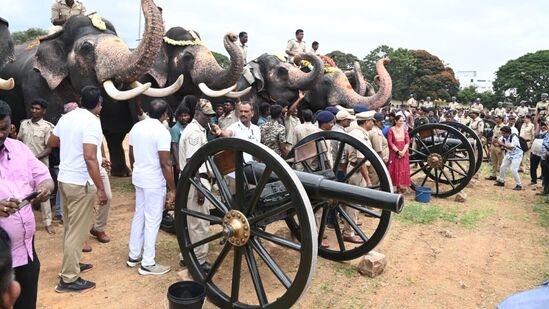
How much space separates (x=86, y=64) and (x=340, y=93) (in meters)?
5.96

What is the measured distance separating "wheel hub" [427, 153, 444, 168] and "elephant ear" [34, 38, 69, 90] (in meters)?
6.35

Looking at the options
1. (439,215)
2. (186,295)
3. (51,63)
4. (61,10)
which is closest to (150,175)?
(186,295)

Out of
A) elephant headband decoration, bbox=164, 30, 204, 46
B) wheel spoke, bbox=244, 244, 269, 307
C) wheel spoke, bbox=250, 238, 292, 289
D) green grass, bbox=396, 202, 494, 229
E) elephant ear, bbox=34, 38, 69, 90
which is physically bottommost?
green grass, bbox=396, 202, 494, 229

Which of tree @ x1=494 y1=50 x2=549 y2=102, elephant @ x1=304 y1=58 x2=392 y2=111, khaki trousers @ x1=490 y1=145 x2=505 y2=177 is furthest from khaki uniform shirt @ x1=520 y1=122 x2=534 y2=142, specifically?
tree @ x1=494 y1=50 x2=549 y2=102

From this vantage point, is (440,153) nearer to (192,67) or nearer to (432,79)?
(192,67)

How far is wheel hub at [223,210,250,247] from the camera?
2.99 metres

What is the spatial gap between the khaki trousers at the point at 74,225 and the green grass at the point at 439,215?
4.46 m

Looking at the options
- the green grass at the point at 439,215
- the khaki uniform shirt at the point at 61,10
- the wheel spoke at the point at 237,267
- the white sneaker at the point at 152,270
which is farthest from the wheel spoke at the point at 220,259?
the khaki uniform shirt at the point at 61,10

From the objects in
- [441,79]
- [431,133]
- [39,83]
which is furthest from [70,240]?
[441,79]

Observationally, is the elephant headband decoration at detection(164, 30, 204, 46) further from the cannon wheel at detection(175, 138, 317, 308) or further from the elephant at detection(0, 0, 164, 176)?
the cannon wheel at detection(175, 138, 317, 308)

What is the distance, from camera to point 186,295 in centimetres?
305

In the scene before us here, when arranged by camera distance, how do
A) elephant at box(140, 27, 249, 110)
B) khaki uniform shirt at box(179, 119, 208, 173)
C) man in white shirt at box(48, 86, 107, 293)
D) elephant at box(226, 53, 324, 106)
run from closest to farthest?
1. man in white shirt at box(48, 86, 107, 293)
2. khaki uniform shirt at box(179, 119, 208, 173)
3. elephant at box(140, 27, 249, 110)
4. elephant at box(226, 53, 324, 106)

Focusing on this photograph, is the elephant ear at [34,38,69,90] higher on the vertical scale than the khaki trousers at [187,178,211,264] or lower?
higher

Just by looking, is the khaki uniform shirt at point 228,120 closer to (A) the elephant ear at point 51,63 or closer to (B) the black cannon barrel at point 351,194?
(A) the elephant ear at point 51,63
